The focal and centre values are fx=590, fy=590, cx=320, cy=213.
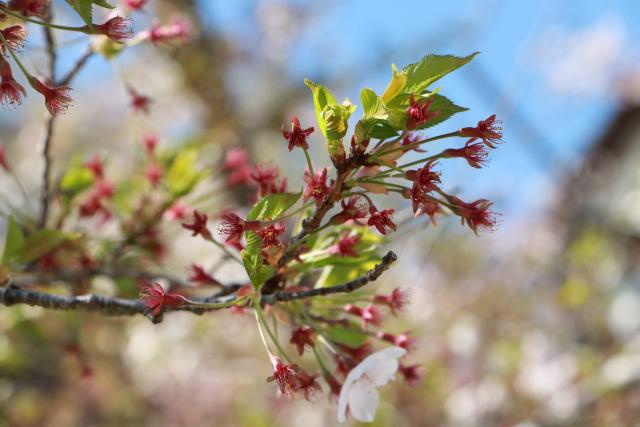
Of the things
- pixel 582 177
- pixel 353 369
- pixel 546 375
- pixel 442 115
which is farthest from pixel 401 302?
pixel 582 177

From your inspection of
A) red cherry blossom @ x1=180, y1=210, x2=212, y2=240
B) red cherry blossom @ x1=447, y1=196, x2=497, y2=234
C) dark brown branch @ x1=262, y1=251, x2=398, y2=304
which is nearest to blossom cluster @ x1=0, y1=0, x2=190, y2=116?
red cherry blossom @ x1=180, y1=210, x2=212, y2=240

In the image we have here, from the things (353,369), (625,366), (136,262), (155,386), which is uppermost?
(155,386)

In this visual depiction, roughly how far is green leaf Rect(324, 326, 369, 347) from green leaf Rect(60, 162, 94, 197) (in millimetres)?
671

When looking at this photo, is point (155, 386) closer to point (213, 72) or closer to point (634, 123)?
point (213, 72)

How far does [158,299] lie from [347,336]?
0.28m

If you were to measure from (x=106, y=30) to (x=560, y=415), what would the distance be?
81.8 inches

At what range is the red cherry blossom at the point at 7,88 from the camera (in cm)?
69

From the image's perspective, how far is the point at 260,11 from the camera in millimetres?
5781

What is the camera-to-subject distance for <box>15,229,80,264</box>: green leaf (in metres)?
0.95

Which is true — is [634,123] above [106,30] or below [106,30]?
above

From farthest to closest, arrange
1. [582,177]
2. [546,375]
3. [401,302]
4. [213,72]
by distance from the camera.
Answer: [582,177]
[213,72]
[546,375]
[401,302]

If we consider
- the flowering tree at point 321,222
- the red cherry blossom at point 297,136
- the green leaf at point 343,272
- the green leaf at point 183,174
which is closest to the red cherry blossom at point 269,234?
the flowering tree at point 321,222

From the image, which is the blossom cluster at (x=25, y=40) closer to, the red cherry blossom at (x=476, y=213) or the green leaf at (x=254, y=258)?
the green leaf at (x=254, y=258)

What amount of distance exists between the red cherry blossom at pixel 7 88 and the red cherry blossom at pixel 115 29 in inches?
4.5
